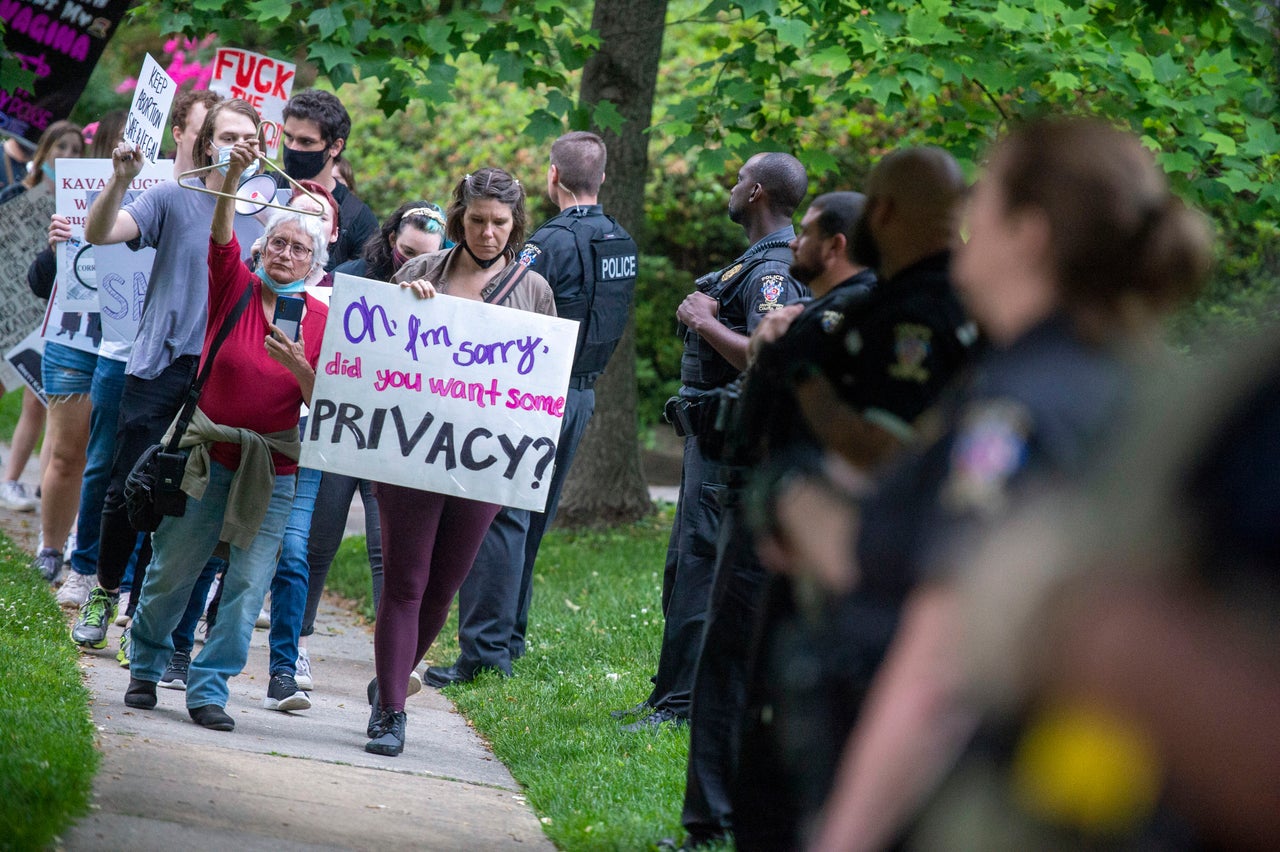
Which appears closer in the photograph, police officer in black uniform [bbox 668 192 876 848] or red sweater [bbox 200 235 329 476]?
police officer in black uniform [bbox 668 192 876 848]

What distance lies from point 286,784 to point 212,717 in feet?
2.69

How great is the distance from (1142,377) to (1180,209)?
43 cm

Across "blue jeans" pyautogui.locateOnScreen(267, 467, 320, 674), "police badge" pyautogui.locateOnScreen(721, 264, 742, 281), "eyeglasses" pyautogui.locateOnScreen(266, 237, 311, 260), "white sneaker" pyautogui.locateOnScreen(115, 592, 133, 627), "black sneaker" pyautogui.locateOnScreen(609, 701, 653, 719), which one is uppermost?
"police badge" pyautogui.locateOnScreen(721, 264, 742, 281)

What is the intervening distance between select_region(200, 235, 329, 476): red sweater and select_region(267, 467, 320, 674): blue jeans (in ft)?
1.70

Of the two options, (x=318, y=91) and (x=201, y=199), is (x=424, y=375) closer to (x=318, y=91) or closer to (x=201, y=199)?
(x=201, y=199)

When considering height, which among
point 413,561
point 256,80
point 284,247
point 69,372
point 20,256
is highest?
point 256,80

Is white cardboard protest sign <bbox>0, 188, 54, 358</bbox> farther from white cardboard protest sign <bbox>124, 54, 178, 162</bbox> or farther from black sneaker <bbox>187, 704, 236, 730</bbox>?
black sneaker <bbox>187, 704, 236, 730</bbox>

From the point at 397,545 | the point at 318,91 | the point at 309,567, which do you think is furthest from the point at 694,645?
the point at 318,91

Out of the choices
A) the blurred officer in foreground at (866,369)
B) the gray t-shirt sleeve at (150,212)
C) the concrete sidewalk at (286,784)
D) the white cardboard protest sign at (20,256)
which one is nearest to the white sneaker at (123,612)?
the concrete sidewalk at (286,784)

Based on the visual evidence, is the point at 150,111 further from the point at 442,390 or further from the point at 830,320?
the point at 830,320

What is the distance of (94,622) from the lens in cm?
628

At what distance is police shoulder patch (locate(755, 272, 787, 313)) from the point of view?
205 inches

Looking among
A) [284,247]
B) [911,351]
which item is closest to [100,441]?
[284,247]

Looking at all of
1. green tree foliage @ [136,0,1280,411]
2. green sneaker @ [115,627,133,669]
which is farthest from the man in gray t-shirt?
green tree foliage @ [136,0,1280,411]
